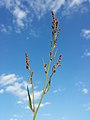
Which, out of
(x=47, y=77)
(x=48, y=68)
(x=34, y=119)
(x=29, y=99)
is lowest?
(x=34, y=119)

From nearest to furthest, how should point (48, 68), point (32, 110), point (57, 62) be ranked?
point (32, 110), point (48, 68), point (57, 62)

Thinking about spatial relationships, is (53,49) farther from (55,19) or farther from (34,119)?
(34,119)

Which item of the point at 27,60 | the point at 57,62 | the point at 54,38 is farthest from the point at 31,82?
the point at 54,38

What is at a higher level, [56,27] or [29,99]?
[56,27]

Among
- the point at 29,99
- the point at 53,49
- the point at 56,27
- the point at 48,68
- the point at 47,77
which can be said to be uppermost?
the point at 56,27

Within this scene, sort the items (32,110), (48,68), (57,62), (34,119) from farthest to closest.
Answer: (57,62) < (48,68) < (32,110) < (34,119)

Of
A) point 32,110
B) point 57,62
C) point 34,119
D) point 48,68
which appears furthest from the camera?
point 57,62

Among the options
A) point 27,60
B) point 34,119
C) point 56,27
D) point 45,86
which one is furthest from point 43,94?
point 56,27

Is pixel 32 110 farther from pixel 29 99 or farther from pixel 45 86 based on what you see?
pixel 45 86

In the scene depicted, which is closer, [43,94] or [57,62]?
[43,94]
